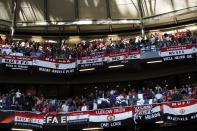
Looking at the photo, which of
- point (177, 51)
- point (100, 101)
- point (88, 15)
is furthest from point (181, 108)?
point (88, 15)

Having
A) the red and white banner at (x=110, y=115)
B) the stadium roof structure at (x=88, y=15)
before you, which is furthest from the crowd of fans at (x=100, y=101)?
the stadium roof structure at (x=88, y=15)

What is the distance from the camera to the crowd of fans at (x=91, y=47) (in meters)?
31.4

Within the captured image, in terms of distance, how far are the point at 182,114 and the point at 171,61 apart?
6.88 meters

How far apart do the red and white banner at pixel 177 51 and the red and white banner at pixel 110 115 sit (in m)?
6.68

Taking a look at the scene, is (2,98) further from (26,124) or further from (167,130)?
(167,130)

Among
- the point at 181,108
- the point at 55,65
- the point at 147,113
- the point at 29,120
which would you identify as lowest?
the point at 29,120

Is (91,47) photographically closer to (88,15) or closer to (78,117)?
(88,15)

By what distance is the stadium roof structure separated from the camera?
35469mm

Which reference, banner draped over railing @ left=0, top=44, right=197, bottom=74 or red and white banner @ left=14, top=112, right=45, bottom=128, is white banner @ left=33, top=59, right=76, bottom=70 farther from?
red and white banner @ left=14, top=112, right=45, bottom=128

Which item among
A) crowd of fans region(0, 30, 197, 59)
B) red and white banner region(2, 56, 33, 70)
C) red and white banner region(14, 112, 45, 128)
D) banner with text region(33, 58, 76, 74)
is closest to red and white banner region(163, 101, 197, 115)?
crowd of fans region(0, 30, 197, 59)

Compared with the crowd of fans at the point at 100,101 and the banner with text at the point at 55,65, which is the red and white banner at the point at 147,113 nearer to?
the crowd of fans at the point at 100,101

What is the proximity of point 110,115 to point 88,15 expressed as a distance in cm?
1301

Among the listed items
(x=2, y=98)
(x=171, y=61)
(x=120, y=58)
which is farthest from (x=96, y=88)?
(x=2, y=98)

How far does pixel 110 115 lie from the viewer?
26531mm
